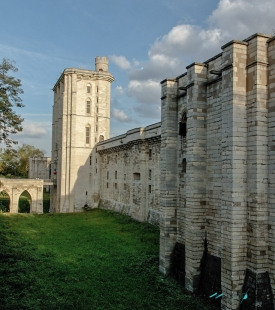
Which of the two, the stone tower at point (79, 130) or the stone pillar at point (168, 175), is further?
the stone tower at point (79, 130)

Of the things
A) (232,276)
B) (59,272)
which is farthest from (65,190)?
(232,276)

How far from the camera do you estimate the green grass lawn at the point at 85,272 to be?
384 inches

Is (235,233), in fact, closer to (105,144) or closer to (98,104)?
(105,144)

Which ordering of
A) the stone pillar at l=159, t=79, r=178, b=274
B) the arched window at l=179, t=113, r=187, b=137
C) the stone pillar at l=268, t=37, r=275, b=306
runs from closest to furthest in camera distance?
the stone pillar at l=268, t=37, r=275, b=306, the stone pillar at l=159, t=79, r=178, b=274, the arched window at l=179, t=113, r=187, b=137

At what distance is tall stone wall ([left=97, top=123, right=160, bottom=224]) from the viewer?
22.5 meters

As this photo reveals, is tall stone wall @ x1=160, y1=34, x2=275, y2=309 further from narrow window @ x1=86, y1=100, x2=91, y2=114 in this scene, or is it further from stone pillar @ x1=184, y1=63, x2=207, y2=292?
narrow window @ x1=86, y1=100, x2=91, y2=114

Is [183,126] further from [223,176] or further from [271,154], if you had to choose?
[271,154]

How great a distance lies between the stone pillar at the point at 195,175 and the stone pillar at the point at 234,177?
1669mm

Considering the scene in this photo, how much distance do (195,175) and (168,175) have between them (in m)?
2.17

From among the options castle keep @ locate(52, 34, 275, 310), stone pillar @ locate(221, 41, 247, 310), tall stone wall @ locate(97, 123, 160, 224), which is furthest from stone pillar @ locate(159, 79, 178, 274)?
tall stone wall @ locate(97, 123, 160, 224)

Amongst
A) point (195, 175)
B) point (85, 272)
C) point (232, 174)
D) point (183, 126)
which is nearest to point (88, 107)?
point (183, 126)

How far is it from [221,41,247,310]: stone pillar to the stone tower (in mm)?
27012

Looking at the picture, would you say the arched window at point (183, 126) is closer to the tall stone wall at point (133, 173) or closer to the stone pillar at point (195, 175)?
the stone pillar at point (195, 175)

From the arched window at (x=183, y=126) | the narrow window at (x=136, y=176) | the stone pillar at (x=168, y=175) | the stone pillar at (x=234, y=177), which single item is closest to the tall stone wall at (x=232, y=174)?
the stone pillar at (x=234, y=177)
